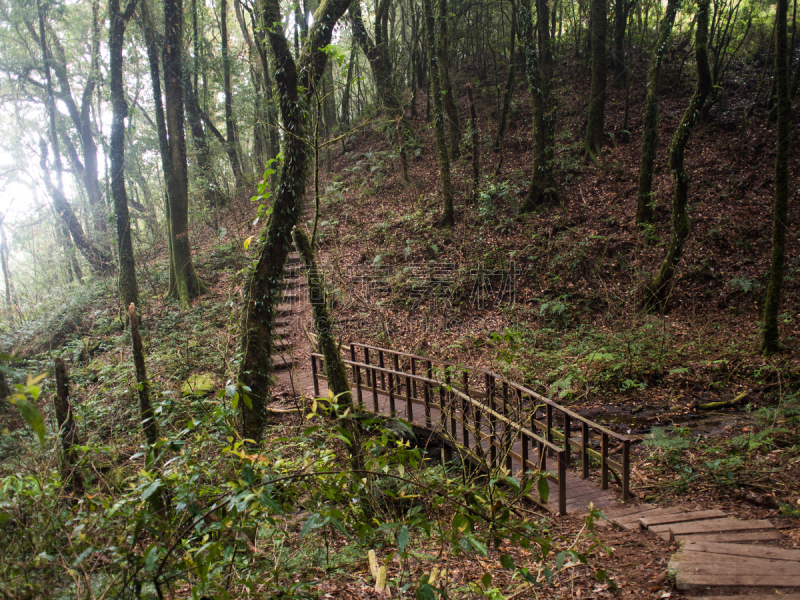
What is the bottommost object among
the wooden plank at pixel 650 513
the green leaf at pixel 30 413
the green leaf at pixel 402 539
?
the wooden plank at pixel 650 513

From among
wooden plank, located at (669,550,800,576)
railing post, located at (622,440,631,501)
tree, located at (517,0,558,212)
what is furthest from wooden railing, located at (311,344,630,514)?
tree, located at (517,0,558,212)

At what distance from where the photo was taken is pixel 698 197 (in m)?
12.7

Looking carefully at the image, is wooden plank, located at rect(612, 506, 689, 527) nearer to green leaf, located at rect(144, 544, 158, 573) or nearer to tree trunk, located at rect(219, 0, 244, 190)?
green leaf, located at rect(144, 544, 158, 573)

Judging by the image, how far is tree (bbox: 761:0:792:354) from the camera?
680 cm

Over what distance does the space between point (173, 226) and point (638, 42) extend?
1992cm

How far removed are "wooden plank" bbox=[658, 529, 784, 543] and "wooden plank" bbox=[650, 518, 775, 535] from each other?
6 centimetres

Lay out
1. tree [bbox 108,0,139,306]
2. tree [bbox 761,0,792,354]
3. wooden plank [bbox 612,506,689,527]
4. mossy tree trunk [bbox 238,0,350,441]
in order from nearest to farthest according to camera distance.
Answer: wooden plank [bbox 612,506,689,527] < mossy tree trunk [bbox 238,0,350,441] < tree [bbox 761,0,792,354] < tree [bbox 108,0,139,306]

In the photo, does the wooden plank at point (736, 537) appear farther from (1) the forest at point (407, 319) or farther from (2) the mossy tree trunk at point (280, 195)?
(2) the mossy tree trunk at point (280, 195)

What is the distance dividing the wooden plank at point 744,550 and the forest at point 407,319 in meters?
0.05

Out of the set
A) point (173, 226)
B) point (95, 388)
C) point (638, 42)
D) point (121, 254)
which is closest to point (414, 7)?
point (638, 42)

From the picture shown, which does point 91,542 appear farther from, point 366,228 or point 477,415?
point 366,228

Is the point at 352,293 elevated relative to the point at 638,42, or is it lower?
lower

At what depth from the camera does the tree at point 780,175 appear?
6797mm

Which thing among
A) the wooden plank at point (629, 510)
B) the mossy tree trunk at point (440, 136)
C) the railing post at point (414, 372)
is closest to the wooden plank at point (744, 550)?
the wooden plank at point (629, 510)
